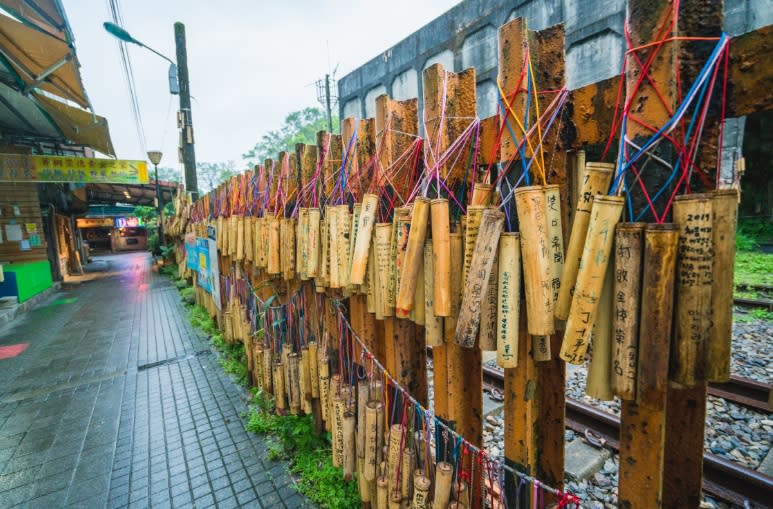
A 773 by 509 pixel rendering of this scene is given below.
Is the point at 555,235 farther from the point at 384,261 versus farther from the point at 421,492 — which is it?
the point at 421,492

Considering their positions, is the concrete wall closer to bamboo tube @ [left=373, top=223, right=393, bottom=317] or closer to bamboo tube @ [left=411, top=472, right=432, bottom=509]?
bamboo tube @ [left=373, top=223, right=393, bottom=317]

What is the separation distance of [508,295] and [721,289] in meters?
0.53

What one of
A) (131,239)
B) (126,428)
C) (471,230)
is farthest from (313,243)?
(131,239)

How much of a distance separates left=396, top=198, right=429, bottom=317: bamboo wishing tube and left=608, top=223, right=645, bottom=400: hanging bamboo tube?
703 mm

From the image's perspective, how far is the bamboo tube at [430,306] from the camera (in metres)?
1.52

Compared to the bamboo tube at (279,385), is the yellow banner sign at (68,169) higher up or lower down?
higher up

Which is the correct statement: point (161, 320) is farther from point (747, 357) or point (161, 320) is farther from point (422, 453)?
point (747, 357)

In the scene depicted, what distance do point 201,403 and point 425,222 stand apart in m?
4.61

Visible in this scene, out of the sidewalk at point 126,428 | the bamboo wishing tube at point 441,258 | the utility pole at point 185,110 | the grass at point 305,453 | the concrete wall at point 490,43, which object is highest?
the concrete wall at point 490,43

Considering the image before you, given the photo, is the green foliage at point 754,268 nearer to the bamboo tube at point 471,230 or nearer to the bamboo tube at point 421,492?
the bamboo tube at point 421,492

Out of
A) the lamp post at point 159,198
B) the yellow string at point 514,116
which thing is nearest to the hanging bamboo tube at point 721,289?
the yellow string at point 514,116

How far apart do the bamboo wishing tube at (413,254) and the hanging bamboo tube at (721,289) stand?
89cm

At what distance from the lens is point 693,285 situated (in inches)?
35.9

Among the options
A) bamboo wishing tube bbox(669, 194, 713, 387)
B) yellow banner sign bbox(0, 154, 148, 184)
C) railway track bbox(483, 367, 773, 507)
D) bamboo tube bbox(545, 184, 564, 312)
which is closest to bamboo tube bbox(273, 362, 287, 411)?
railway track bbox(483, 367, 773, 507)
